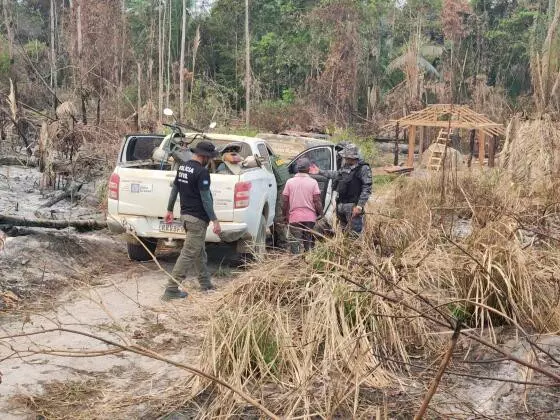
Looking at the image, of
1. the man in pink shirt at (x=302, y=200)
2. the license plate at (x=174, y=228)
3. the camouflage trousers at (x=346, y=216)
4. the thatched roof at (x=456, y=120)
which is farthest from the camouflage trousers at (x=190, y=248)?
the thatched roof at (x=456, y=120)

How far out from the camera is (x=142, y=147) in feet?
33.1

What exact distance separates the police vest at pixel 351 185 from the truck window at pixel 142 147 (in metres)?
2.89

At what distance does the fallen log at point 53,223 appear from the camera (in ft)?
31.3

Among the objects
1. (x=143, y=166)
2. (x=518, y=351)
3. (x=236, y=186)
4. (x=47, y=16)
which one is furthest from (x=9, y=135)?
(x=47, y=16)

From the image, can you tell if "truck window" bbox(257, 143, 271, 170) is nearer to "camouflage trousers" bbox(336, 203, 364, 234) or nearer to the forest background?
"camouflage trousers" bbox(336, 203, 364, 234)

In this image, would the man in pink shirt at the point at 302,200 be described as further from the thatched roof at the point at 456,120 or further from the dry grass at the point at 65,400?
the thatched roof at the point at 456,120

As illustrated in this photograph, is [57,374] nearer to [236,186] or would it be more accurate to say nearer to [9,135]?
[236,186]

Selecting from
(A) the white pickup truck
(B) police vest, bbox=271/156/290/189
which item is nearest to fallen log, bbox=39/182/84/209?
(A) the white pickup truck

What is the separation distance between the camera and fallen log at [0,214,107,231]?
9531 millimetres

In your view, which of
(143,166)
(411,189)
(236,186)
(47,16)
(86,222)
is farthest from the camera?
(47,16)

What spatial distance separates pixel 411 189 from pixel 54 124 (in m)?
7.67

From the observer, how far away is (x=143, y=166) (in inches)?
365

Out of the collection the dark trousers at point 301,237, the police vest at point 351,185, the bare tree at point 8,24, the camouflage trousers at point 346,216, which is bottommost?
the dark trousers at point 301,237

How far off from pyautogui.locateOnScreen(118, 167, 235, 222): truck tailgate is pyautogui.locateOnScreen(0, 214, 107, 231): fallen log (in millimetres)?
1963
